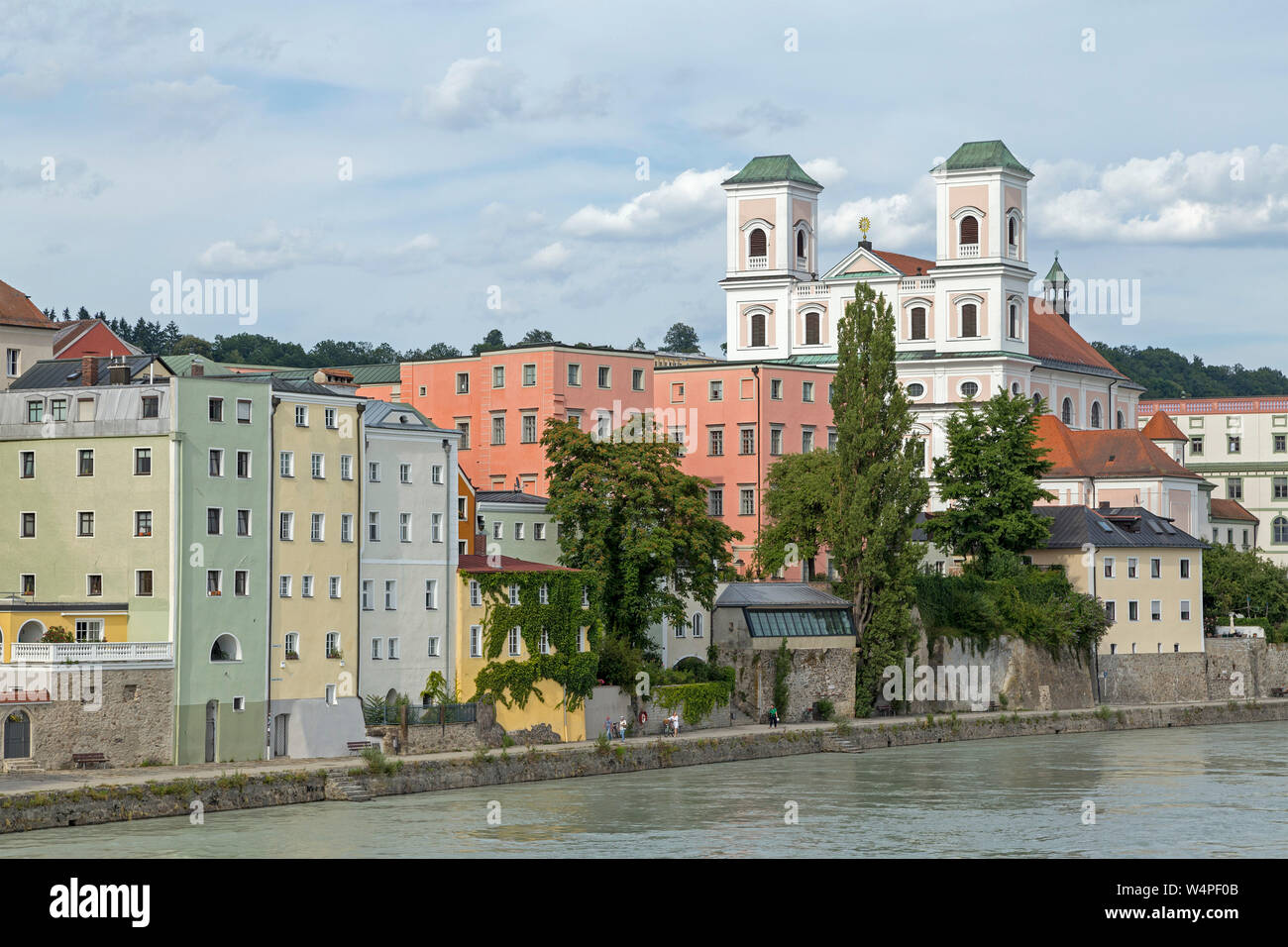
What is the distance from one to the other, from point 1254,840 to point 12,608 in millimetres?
33759

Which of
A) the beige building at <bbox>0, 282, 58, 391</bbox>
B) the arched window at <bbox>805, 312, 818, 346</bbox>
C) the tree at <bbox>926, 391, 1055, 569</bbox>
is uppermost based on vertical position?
the arched window at <bbox>805, 312, 818, 346</bbox>

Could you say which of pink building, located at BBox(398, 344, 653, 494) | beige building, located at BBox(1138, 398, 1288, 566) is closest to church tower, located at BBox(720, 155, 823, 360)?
pink building, located at BBox(398, 344, 653, 494)

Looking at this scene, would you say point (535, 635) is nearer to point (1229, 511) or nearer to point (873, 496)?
point (873, 496)

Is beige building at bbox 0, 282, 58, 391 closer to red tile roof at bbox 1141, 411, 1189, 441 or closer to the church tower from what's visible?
the church tower

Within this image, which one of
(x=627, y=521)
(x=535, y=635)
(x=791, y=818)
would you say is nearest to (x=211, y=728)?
(x=535, y=635)

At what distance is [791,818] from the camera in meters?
51.6

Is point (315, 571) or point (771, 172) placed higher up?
point (771, 172)

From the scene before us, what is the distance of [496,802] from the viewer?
5291cm

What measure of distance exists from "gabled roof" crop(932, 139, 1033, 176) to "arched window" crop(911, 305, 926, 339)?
8.58 metres

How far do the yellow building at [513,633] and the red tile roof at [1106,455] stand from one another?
56424 millimetres

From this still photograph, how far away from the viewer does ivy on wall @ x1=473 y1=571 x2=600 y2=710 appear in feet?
216

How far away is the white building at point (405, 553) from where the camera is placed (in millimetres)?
64250

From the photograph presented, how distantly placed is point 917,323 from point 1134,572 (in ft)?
93.0
